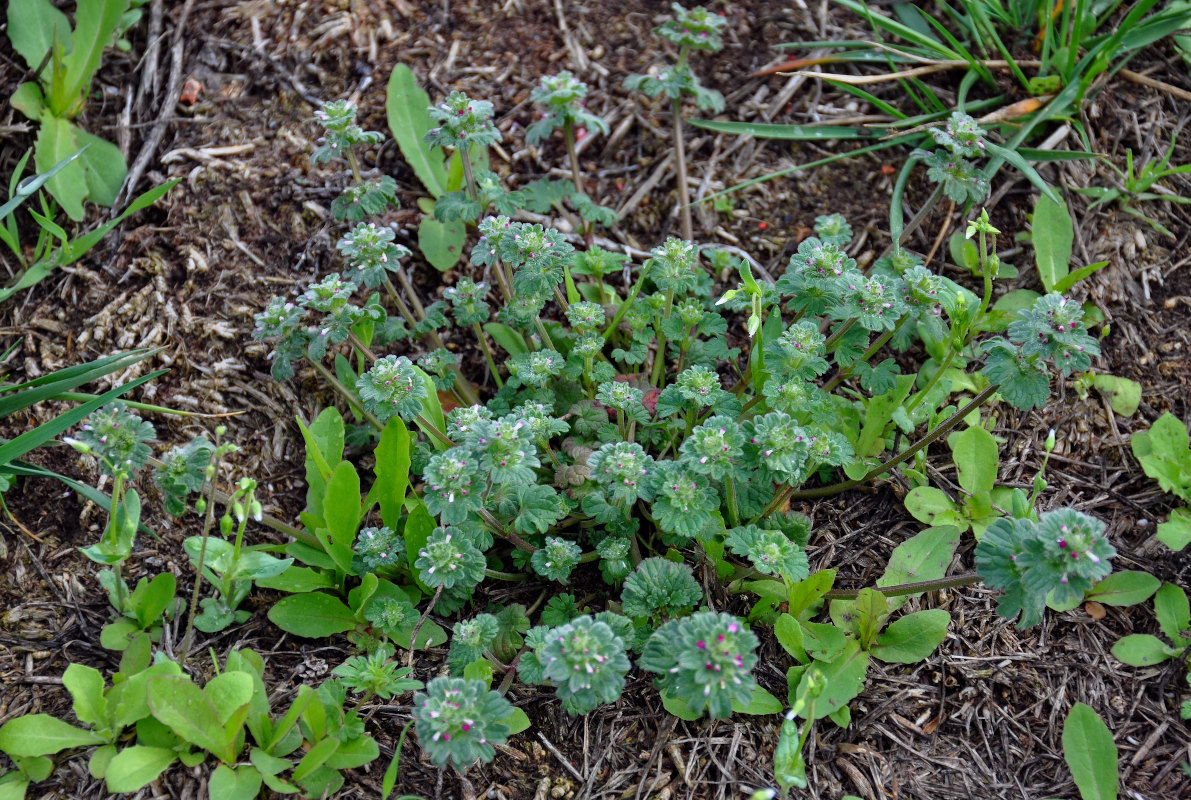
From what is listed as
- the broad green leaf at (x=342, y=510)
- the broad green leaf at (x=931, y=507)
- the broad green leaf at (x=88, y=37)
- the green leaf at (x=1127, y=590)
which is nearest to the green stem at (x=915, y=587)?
the broad green leaf at (x=931, y=507)

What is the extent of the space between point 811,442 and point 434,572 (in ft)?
3.90

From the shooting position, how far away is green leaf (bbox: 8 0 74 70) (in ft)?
12.8

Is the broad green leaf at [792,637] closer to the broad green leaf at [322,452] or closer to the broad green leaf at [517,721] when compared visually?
the broad green leaf at [517,721]

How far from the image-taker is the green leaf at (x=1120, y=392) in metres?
3.46

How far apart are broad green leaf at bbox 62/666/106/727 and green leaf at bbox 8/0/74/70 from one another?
2672 millimetres

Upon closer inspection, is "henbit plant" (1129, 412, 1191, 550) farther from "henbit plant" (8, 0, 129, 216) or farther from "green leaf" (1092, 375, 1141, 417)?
"henbit plant" (8, 0, 129, 216)

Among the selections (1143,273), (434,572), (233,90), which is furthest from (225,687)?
(1143,273)

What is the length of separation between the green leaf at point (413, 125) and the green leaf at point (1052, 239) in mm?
2460

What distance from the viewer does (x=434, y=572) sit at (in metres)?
2.68

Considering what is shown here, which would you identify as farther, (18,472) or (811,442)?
(18,472)

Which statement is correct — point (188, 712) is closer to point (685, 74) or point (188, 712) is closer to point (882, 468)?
point (882, 468)

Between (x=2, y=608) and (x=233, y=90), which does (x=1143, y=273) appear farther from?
(x=2, y=608)

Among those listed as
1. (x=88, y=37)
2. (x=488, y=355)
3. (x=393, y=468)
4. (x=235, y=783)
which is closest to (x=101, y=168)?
(x=88, y=37)

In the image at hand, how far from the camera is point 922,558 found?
9.96 ft
